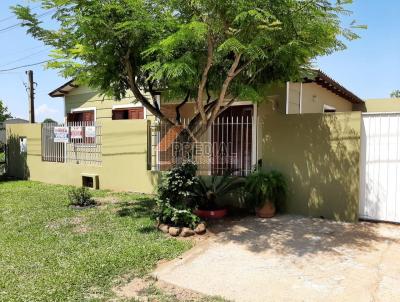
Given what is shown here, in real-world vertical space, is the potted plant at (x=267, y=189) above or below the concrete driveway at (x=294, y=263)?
above

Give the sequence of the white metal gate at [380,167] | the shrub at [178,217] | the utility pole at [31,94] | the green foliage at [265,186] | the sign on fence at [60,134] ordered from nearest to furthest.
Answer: the shrub at [178,217] < the white metal gate at [380,167] < the green foliage at [265,186] < the sign on fence at [60,134] < the utility pole at [31,94]

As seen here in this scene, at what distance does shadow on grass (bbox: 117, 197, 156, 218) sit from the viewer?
795 cm

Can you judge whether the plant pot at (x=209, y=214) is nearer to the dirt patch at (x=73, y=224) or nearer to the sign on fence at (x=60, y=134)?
the dirt patch at (x=73, y=224)

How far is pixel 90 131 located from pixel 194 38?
737 centimetres

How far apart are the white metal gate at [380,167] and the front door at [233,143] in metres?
2.65

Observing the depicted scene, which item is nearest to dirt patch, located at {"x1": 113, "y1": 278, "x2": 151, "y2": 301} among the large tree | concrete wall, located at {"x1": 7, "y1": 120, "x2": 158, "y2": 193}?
the large tree

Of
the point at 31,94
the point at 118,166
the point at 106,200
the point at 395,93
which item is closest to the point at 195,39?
the point at 106,200

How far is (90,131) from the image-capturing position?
12000 millimetres

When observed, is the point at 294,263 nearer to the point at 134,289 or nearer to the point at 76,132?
the point at 134,289

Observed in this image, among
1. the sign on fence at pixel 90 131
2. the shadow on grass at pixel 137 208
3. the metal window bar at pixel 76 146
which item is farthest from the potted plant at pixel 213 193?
the sign on fence at pixel 90 131

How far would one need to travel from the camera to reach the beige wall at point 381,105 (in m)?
14.8

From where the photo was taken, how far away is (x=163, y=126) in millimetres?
10211

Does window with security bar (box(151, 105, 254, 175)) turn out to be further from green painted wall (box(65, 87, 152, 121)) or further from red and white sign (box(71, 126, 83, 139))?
red and white sign (box(71, 126, 83, 139))

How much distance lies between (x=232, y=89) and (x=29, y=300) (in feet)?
16.8
